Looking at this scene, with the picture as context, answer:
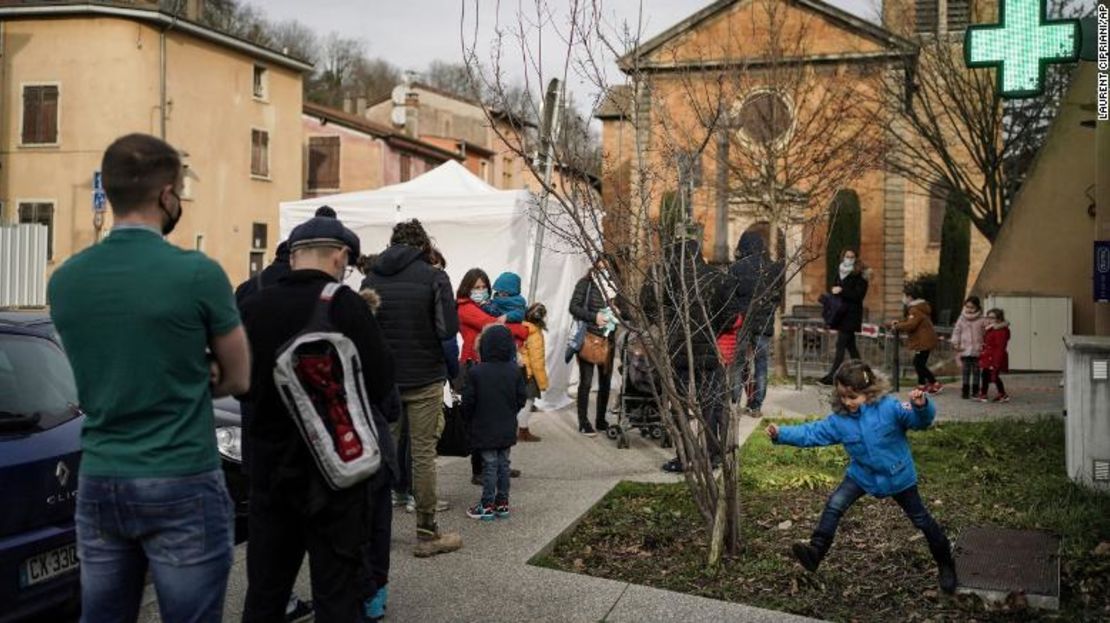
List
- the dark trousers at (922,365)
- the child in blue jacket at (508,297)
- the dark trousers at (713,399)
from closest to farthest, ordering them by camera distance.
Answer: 1. the dark trousers at (713,399)
2. the child in blue jacket at (508,297)
3. the dark trousers at (922,365)

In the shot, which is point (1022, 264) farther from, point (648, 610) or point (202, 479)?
point (202, 479)

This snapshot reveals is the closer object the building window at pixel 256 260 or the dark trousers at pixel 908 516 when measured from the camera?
the dark trousers at pixel 908 516

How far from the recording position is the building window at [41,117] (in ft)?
111

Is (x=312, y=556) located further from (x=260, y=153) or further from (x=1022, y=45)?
(x=260, y=153)

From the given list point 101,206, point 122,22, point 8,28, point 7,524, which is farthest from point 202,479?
point 8,28

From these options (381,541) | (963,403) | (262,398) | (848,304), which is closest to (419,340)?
(381,541)

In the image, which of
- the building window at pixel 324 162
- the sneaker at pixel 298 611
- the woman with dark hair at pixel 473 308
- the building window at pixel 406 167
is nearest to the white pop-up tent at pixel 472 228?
the woman with dark hair at pixel 473 308

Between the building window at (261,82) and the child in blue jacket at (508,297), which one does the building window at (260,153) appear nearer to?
the building window at (261,82)

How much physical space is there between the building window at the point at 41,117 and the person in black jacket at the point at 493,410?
3026 centimetres

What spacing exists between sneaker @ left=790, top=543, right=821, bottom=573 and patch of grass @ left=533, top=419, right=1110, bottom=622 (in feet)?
0.45

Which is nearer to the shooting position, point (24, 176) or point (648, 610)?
point (648, 610)

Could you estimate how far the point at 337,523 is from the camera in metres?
4.02

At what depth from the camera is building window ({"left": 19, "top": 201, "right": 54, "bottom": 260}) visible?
3372cm

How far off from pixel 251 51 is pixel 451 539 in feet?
113
